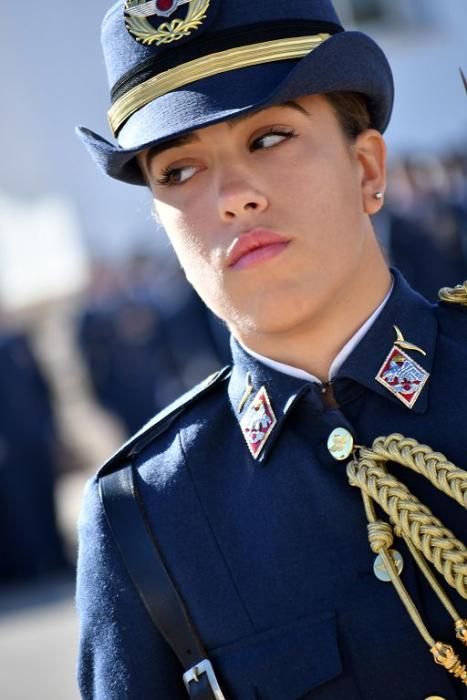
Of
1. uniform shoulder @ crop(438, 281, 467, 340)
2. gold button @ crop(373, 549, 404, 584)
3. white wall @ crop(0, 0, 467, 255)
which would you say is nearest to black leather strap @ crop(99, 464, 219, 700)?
gold button @ crop(373, 549, 404, 584)

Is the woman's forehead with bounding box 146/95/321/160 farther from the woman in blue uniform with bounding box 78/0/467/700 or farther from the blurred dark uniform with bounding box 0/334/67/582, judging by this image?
the blurred dark uniform with bounding box 0/334/67/582

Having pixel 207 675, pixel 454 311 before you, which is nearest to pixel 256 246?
pixel 454 311

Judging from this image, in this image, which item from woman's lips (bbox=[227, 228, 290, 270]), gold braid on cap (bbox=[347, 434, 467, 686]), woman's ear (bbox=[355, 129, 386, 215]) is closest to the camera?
gold braid on cap (bbox=[347, 434, 467, 686])

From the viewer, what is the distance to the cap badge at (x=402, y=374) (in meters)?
2.80

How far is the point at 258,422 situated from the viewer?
2920 millimetres

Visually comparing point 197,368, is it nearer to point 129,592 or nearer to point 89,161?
point 89,161

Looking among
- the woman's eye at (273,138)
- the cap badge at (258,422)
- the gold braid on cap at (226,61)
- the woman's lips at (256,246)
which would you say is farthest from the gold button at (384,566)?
the gold braid on cap at (226,61)

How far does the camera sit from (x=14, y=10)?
18.5m

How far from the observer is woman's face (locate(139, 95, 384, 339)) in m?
2.71

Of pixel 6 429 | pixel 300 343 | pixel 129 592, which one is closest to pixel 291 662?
pixel 129 592

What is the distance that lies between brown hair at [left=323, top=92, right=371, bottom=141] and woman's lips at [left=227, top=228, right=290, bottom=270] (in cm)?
30

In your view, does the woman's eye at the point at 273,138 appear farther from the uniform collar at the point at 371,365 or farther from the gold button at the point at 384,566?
the gold button at the point at 384,566

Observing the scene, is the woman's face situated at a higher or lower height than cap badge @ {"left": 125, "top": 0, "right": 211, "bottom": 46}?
lower

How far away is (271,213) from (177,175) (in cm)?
26
